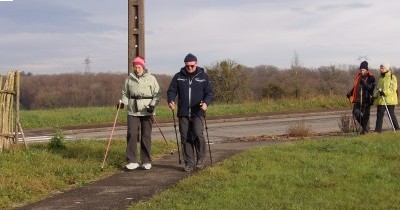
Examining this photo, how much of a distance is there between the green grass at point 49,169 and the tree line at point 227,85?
1051 inches

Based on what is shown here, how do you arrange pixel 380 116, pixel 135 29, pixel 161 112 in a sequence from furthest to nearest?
pixel 161 112 → pixel 380 116 → pixel 135 29

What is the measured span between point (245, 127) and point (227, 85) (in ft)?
76.9

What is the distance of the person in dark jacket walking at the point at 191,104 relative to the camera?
32.7 feet

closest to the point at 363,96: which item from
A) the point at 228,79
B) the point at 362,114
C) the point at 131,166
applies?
the point at 362,114

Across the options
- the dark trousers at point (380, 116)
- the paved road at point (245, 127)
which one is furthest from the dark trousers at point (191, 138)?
the paved road at point (245, 127)

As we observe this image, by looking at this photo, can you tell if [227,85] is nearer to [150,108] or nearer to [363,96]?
[363,96]

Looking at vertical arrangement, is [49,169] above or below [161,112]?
above

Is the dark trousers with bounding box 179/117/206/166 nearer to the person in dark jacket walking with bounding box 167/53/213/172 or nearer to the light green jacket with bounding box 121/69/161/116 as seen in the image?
the person in dark jacket walking with bounding box 167/53/213/172

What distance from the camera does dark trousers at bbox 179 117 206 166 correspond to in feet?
32.6

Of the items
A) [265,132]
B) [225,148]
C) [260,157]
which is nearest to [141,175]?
[260,157]

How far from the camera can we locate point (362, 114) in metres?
14.8

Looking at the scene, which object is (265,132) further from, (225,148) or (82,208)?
(82,208)

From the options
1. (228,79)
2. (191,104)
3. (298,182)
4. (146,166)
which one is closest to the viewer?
(298,182)

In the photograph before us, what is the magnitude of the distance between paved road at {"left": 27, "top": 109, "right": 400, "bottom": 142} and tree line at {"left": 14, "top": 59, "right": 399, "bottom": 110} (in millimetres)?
10724
